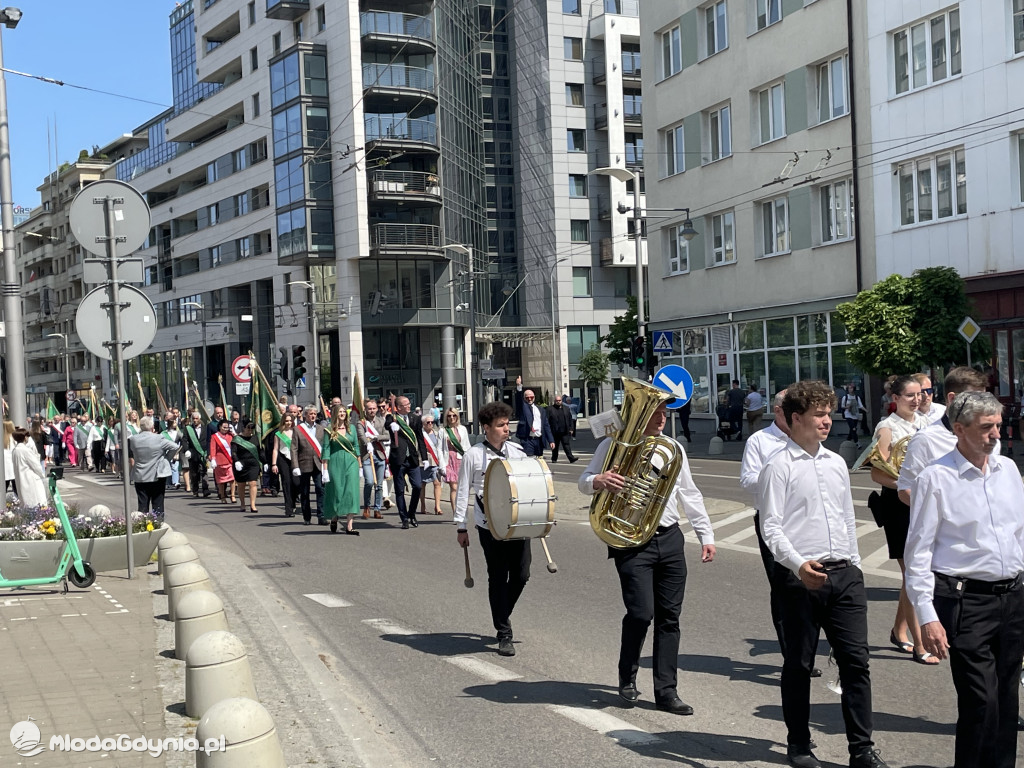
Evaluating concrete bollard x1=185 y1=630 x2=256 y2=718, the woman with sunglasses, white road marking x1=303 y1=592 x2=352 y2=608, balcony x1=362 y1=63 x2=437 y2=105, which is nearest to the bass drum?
the woman with sunglasses

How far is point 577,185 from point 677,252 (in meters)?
30.1

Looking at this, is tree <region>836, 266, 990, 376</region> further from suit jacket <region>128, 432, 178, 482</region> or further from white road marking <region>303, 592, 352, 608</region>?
white road marking <region>303, 592, 352, 608</region>

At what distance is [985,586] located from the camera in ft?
15.0

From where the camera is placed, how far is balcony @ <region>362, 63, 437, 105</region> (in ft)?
177

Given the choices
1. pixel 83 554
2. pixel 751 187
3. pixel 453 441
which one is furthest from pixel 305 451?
pixel 751 187

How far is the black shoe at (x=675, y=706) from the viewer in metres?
6.36

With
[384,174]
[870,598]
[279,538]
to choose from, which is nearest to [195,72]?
[384,174]

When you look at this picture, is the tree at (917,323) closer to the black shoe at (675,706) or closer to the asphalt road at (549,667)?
the asphalt road at (549,667)

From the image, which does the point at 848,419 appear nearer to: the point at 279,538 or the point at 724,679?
the point at 279,538

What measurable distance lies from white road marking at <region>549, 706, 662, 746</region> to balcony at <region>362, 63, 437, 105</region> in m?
50.0

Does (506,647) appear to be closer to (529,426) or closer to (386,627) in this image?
(386,627)

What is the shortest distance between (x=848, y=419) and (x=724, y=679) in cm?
2258

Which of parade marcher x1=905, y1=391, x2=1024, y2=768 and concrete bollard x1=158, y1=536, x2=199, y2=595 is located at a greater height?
parade marcher x1=905, y1=391, x2=1024, y2=768

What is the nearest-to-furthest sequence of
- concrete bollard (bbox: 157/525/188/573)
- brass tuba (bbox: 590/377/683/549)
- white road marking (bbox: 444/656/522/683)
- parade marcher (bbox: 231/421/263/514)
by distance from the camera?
brass tuba (bbox: 590/377/683/549) → white road marking (bbox: 444/656/522/683) → concrete bollard (bbox: 157/525/188/573) → parade marcher (bbox: 231/421/263/514)
